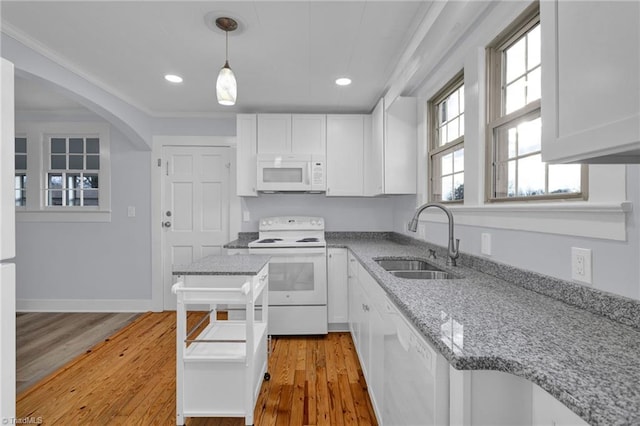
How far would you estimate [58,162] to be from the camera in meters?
3.84

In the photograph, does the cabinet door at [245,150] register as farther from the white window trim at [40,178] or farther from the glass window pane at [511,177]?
the glass window pane at [511,177]

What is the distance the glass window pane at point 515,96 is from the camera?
1.53 meters

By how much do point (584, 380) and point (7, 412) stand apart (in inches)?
64.3

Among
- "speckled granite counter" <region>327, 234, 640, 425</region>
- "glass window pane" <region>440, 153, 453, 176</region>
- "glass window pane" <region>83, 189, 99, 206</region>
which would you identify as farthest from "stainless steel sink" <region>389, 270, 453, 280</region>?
"glass window pane" <region>83, 189, 99, 206</region>

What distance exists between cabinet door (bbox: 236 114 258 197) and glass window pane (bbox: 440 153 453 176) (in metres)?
1.91

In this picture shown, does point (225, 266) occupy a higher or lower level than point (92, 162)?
lower

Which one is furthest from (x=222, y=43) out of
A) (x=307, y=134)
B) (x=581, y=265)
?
(x=581, y=265)

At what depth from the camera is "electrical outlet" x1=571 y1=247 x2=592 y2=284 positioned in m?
1.06

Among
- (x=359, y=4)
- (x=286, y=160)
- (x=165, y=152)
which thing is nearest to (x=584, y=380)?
(x=359, y=4)

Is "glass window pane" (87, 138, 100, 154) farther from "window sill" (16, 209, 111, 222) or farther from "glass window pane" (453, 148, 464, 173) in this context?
"glass window pane" (453, 148, 464, 173)

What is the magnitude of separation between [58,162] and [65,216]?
0.68 metres

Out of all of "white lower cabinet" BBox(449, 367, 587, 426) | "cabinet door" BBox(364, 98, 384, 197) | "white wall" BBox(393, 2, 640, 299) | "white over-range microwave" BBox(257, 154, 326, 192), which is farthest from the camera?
"white over-range microwave" BBox(257, 154, 326, 192)

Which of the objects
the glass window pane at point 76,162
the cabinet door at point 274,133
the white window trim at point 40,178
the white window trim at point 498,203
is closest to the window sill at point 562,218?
the white window trim at point 498,203

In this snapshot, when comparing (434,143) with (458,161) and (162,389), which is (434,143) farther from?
(162,389)
